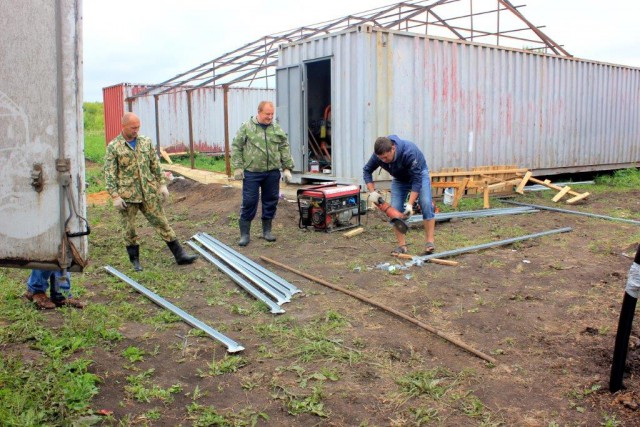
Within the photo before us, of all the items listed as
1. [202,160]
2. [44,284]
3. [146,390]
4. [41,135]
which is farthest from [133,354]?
[202,160]

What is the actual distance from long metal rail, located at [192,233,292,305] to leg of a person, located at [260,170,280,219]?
93 cm

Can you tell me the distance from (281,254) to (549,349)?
4.14 meters

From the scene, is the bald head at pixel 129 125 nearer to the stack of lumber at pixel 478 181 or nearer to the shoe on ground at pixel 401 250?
the shoe on ground at pixel 401 250

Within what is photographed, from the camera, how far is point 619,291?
5.91 metres

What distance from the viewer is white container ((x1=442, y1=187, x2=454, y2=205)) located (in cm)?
1173

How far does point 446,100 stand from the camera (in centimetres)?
1195

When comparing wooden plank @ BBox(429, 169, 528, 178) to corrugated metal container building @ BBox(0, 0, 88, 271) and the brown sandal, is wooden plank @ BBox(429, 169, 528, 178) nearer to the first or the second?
the brown sandal

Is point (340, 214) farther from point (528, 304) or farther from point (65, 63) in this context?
point (65, 63)

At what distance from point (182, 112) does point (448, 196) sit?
48.1ft

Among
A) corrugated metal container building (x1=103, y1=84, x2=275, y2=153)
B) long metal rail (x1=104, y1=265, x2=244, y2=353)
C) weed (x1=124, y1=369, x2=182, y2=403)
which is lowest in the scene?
weed (x1=124, y1=369, x2=182, y2=403)

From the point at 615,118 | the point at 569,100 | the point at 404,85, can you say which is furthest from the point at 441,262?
the point at 615,118

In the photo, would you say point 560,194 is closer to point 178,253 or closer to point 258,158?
point 258,158

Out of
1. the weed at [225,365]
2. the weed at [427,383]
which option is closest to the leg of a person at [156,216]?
the weed at [225,365]

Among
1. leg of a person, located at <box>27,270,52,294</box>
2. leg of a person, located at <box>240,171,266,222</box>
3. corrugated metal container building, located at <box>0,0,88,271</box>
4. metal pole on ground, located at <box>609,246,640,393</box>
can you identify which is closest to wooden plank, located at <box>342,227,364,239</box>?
leg of a person, located at <box>240,171,266,222</box>
